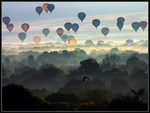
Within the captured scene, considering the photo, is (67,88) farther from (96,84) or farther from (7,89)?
(7,89)

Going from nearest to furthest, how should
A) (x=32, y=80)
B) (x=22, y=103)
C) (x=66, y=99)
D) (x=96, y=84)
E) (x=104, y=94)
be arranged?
(x=22, y=103), (x=66, y=99), (x=104, y=94), (x=96, y=84), (x=32, y=80)

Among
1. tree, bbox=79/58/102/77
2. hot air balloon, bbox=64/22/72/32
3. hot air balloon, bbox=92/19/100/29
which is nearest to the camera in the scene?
hot air balloon, bbox=92/19/100/29

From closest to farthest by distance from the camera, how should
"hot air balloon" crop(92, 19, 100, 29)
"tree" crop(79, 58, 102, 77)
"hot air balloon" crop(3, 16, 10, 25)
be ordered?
1. "hot air balloon" crop(92, 19, 100, 29)
2. "hot air balloon" crop(3, 16, 10, 25)
3. "tree" crop(79, 58, 102, 77)

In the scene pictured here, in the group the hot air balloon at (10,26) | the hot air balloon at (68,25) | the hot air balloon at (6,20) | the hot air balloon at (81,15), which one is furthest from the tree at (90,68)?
the hot air balloon at (6,20)

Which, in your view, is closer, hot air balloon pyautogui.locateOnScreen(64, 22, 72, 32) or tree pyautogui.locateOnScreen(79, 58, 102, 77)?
hot air balloon pyautogui.locateOnScreen(64, 22, 72, 32)

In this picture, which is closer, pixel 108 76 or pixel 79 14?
pixel 79 14

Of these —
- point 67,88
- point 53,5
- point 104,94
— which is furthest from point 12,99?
point 53,5

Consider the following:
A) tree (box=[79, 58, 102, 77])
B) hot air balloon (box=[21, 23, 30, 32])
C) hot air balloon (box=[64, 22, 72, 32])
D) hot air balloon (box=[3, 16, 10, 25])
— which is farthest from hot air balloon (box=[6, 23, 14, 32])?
tree (box=[79, 58, 102, 77])

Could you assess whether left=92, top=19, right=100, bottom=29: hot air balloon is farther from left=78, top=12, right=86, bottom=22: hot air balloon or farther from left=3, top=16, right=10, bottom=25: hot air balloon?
left=3, top=16, right=10, bottom=25: hot air balloon

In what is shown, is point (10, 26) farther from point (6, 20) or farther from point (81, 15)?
point (81, 15)

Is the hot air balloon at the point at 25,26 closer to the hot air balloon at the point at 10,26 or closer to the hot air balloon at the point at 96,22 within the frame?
the hot air balloon at the point at 10,26

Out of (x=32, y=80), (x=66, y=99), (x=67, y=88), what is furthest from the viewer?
(x=32, y=80)
